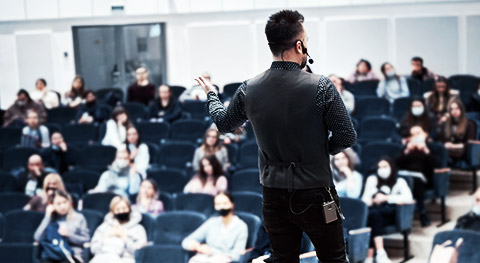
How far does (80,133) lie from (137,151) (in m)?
1.52

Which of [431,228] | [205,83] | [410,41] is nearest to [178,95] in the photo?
[410,41]

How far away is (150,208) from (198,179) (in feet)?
1.93

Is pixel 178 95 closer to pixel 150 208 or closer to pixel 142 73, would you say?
pixel 142 73

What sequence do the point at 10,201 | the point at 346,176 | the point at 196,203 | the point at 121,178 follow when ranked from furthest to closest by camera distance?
the point at 121,178
the point at 10,201
the point at 196,203
the point at 346,176

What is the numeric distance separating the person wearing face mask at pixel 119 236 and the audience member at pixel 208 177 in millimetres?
875

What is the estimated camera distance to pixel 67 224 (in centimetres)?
695

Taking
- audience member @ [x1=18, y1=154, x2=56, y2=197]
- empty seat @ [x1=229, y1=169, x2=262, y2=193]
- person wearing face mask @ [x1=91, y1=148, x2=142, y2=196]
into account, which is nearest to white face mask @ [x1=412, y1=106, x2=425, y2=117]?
empty seat @ [x1=229, y1=169, x2=262, y2=193]

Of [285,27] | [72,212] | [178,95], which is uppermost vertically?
[285,27]

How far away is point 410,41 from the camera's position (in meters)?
11.7

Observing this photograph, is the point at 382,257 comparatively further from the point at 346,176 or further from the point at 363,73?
the point at 363,73

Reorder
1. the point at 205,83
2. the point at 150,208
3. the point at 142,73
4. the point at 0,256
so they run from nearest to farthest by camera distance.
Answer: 1. the point at 205,83
2. the point at 0,256
3. the point at 150,208
4. the point at 142,73

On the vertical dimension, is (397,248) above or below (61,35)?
below

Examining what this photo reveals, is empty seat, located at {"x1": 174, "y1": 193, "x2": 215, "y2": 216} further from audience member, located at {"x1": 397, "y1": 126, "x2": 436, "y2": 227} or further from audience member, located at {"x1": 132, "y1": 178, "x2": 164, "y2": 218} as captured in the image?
audience member, located at {"x1": 397, "y1": 126, "x2": 436, "y2": 227}

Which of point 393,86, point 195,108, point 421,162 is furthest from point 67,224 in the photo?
point 393,86
